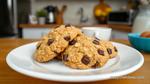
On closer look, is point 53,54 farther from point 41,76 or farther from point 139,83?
point 139,83

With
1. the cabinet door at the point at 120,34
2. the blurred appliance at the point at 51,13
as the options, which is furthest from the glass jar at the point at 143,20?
the blurred appliance at the point at 51,13

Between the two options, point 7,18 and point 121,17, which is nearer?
point 7,18

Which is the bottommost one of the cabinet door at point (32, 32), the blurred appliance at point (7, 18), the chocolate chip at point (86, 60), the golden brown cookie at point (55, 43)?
the cabinet door at point (32, 32)

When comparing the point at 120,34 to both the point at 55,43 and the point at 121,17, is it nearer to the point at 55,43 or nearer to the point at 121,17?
the point at 121,17

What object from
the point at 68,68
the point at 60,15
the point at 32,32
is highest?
the point at 68,68

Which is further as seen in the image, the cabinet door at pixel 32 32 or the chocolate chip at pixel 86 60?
the cabinet door at pixel 32 32

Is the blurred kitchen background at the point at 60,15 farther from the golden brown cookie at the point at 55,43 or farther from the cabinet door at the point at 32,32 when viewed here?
the golden brown cookie at the point at 55,43

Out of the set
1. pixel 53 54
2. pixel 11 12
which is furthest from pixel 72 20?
pixel 53 54

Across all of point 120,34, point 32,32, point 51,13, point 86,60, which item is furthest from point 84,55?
point 51,13
